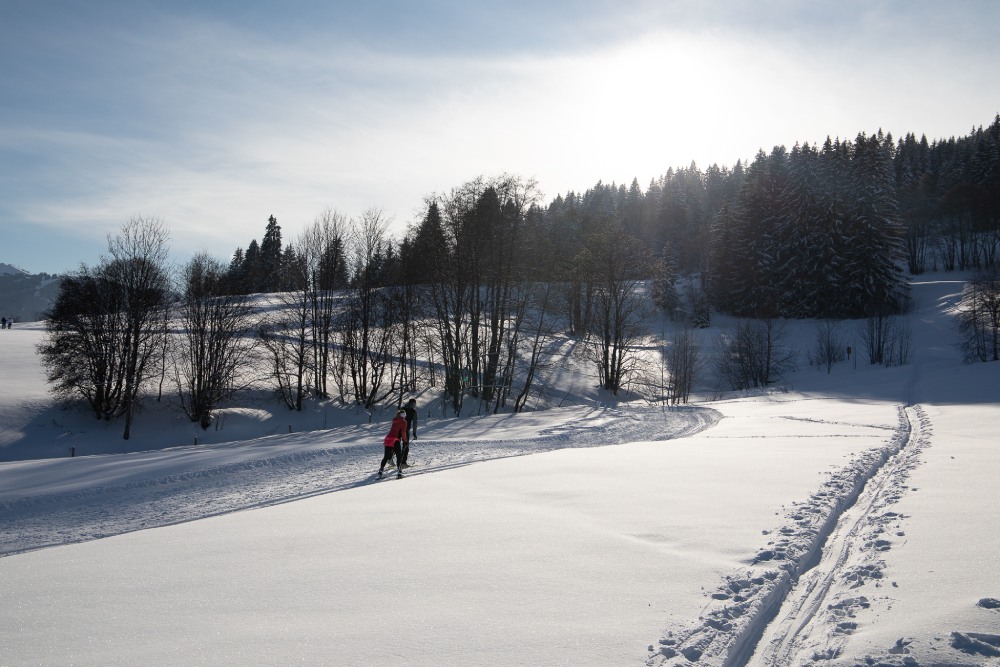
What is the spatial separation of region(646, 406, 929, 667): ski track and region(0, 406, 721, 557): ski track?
28.4 feet

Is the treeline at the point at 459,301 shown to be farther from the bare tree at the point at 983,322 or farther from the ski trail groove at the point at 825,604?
the ski trail groove at the point at 825,604

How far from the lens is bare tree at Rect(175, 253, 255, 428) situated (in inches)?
1324

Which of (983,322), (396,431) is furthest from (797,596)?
(983,322)

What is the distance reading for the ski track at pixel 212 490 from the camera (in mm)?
10289

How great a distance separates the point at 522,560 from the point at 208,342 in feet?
117

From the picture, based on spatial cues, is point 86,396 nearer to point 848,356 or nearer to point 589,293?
point 589,293

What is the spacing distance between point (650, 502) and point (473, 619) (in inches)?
188

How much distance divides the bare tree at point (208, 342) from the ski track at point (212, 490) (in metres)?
20.3

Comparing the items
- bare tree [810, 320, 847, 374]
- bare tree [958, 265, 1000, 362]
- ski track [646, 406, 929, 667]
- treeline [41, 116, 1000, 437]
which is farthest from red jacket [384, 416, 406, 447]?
bare tree [958, 265, 1000, 362]

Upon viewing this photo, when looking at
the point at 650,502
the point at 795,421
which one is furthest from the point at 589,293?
the point at 650,502

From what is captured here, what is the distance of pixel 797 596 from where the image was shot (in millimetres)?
5418

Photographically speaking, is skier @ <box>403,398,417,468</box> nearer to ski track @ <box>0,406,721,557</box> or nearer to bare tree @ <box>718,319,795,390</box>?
ski track @ <box>0,406,721,557</box>

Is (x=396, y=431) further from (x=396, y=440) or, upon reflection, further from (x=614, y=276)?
(x=614, y=276)

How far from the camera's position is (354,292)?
4181 centimetres
